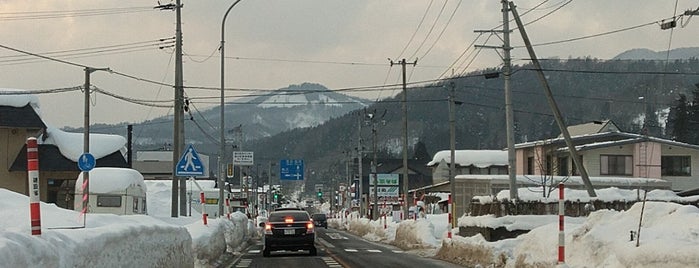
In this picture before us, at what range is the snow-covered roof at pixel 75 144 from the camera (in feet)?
189

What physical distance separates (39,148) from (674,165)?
47.1 meters

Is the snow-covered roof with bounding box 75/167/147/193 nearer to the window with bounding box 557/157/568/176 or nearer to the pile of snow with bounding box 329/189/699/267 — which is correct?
the pile of snow with bounding box 329/189/699/267

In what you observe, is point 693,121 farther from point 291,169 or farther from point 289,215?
point 289,215

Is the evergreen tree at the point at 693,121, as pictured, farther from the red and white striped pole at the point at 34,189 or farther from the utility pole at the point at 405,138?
the red and white striped pole at the point at 34,189

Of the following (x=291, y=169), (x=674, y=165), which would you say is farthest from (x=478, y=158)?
(x=674, y=165)

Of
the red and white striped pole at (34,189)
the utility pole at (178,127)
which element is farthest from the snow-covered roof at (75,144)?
the red and white striped pole at (34,189)

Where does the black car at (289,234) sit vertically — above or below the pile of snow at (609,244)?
below

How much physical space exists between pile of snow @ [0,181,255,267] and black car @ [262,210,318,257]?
168cm

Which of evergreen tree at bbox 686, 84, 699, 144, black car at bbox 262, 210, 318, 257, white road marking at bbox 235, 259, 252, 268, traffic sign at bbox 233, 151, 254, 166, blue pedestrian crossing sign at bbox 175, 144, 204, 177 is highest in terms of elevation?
evergreen tree at bbox 686, 84, 699, 144

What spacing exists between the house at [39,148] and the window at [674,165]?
44.0m

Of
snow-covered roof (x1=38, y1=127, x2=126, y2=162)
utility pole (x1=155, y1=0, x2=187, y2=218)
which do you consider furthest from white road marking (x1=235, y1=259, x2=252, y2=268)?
snow-covered roof (x1=38, y1=127, x2=126, y2=162)

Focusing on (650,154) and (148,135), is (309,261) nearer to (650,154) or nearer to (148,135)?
(650,154)

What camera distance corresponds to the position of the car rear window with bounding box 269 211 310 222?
29328 millimetres

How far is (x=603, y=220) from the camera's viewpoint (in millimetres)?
17125
